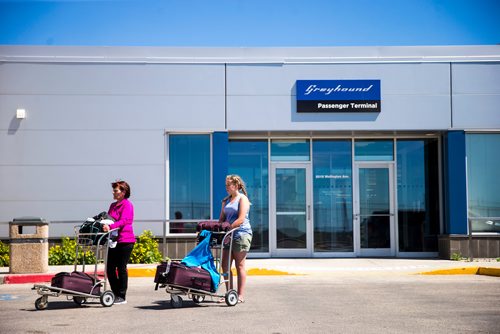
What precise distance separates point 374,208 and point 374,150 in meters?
1.56

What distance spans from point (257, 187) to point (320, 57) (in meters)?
3.77

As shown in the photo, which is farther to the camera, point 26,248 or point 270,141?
point 270,141

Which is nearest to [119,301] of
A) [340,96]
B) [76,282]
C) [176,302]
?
[76,282]

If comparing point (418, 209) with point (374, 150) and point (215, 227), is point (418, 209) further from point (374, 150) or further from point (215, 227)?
point (215, 227)

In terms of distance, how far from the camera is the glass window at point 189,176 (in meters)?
17.7

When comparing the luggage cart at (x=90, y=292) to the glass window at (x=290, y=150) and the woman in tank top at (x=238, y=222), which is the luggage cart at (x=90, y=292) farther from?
the glass window at (x=290, y=150)

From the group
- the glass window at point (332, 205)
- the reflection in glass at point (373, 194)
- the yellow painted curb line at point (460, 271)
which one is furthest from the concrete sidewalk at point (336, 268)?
the reflection in glass at point (373, 194)

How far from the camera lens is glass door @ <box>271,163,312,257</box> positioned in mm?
18406

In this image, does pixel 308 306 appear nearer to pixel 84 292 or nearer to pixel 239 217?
pixel 239 217

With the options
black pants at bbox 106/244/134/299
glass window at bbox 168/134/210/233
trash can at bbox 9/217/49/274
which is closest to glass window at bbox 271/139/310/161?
glass window at bbox 168/134/210/233

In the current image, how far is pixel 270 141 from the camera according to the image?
61.2 ft

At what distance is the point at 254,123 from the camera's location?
1773 cm

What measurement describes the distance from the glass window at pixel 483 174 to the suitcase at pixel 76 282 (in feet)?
37.6

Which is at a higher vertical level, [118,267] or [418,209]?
[418,209]
